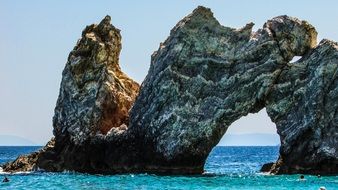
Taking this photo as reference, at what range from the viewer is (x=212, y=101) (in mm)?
67625

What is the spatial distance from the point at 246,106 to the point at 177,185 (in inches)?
571

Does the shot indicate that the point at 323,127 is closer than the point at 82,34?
Yes

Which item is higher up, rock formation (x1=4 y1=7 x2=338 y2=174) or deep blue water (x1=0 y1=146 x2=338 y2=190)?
rock formation (x1=4 y1=7 x2=338 y2=174)

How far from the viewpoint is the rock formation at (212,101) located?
64.9 m

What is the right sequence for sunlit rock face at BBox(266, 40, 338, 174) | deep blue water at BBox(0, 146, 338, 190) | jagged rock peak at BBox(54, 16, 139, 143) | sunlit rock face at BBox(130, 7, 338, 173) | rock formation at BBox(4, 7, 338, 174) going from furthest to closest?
jagged rock peak at BBox(54, 16, 139, 143) < sunlit rock face at BBox(130, 7, 338, 173) < rock formation at BBox(4, 7, 338, 174) < sunlit rock face at BBox(266, 40, 338, 174) < deep blue water at BBox(0, 146, 338, 190)

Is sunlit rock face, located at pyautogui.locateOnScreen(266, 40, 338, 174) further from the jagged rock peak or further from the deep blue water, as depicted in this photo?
the jagged rock peak

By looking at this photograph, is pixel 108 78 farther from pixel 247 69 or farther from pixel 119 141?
pixel 247 69

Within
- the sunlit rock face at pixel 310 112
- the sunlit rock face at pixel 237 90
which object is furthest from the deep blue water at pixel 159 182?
the sunlit rock face at pixel 237 90

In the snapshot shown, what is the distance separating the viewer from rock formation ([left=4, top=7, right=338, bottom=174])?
64.9 metres

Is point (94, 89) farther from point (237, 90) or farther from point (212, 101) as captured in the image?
point (237, 90)

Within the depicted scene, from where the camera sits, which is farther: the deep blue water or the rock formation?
the rock formation

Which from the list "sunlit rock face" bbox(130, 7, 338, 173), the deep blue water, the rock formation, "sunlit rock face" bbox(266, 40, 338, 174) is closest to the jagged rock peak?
the rock formation

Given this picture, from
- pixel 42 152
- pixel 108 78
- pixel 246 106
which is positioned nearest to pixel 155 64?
pixel 108 78

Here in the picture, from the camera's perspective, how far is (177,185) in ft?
183
